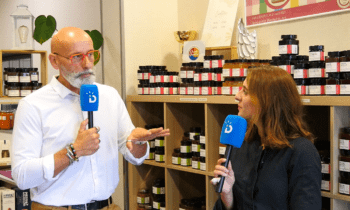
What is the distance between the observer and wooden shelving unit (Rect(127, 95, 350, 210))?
92.0 inches

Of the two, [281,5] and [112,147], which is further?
[281,5]

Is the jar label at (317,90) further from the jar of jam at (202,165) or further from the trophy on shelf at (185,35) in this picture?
the trophy on shelf at (185,35)

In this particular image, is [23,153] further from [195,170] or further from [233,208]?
[195,170]

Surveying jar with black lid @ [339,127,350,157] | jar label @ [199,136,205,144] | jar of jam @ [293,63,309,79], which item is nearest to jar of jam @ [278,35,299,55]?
jar of jam @ [293,63,309,79]

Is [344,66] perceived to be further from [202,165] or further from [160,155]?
[160,155]

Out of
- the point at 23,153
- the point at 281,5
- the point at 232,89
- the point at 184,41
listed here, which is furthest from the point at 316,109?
the point at 23,153

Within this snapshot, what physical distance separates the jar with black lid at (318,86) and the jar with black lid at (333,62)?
0.30 feet

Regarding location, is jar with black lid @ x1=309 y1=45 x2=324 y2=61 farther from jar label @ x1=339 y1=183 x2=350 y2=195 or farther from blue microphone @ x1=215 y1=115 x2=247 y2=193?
blue microphone @ x1=215 y1=115 x2=247 y2=193

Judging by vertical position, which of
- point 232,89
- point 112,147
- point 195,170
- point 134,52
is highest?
point 134,52

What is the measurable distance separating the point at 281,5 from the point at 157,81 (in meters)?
1.14

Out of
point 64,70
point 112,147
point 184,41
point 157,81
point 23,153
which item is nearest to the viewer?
point 23,153

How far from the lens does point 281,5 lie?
127 inches

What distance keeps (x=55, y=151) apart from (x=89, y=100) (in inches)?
14.3

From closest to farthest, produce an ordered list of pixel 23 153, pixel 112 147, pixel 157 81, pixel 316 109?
pixel 23 153 < pixel 112 147 < pixel 316 109 < pixel 157 81
